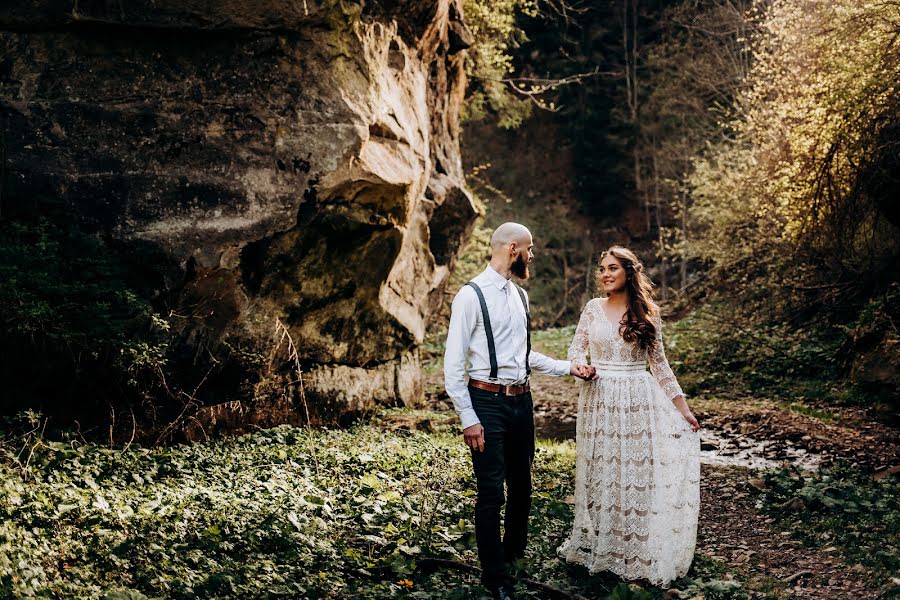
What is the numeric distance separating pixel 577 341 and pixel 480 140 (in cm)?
3185

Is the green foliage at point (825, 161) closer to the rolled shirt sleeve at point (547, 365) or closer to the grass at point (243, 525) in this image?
the grass at point (243, 525)

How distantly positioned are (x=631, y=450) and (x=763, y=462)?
17.9ft

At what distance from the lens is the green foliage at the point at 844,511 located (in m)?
6.14

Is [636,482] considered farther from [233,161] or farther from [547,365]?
[233,161]

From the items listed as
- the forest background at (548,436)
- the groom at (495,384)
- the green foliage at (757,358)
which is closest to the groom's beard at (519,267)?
the groom at (495,384)

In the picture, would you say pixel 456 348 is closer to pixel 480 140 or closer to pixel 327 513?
pixel 327 513

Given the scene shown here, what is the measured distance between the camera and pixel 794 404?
13.1m

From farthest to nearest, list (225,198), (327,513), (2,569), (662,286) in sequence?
(662,286)
(225,198)
(327,513)
(2,569)

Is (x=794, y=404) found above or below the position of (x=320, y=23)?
below

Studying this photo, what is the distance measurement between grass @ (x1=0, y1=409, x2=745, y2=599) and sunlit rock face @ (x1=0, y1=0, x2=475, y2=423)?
6.40 ft

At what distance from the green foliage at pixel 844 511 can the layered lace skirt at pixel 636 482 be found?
1693 mm

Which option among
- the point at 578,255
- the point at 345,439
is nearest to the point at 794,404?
the point at 345,439

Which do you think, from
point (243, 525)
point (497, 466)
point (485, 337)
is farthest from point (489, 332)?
point (243, 525)

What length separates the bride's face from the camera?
224 inches
